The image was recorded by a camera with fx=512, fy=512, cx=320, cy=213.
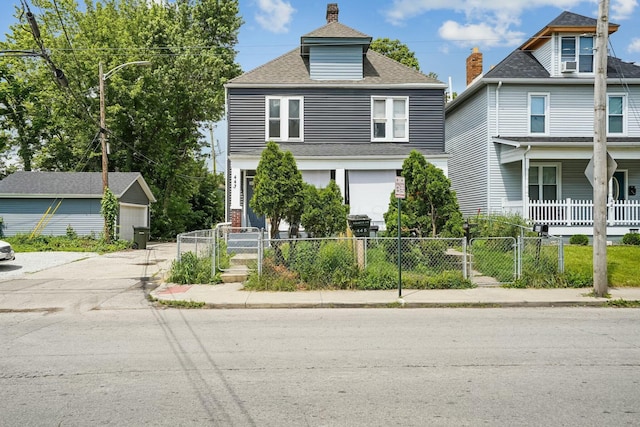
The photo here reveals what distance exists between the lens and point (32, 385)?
5695 millimetres

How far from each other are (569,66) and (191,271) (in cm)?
1822

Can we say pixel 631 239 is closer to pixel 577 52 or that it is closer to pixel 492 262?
pixel 492 262

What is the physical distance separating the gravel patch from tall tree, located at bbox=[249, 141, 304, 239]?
8.53 m

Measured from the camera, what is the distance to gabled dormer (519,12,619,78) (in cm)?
2211

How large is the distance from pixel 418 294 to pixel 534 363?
17.7ft

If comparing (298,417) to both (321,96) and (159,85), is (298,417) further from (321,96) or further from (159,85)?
(159,85)

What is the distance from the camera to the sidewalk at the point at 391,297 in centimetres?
1101

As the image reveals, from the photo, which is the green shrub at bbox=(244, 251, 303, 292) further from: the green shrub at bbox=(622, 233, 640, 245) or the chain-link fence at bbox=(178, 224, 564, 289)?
the green shrub at bbox=(622, 233, 640, 245)

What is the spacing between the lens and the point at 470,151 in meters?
25.0

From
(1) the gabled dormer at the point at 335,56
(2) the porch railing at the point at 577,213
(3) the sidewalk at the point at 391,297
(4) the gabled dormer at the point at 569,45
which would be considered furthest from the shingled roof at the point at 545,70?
(3) the sidewalk at the point at 391,297


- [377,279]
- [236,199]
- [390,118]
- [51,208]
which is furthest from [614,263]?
[51,208]

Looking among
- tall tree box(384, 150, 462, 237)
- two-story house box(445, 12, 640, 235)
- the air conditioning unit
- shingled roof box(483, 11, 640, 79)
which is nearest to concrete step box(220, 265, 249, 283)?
tall tree box(384, 150, 462, 237)

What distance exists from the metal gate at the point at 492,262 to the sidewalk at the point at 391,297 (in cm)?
70

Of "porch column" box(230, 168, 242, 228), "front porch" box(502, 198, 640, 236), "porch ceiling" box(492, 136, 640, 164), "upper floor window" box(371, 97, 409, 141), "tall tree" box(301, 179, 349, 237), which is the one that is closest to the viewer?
"tall tree" box(301, 179, 349, 237)
